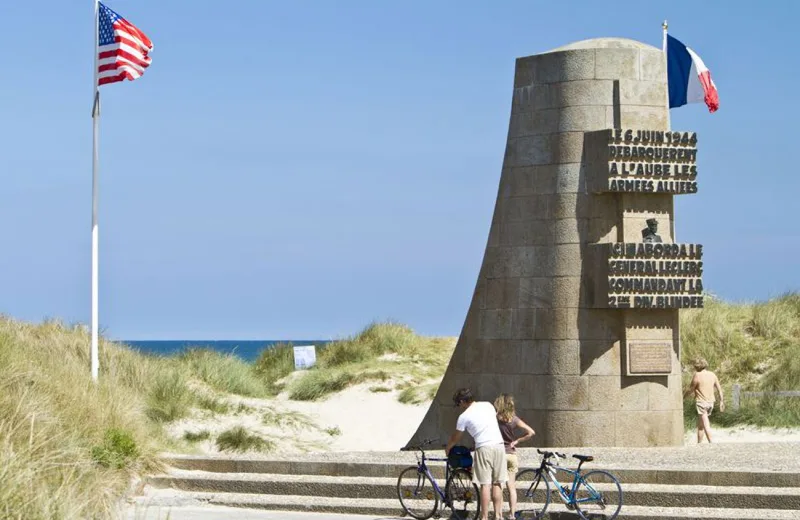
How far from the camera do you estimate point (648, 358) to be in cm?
1923

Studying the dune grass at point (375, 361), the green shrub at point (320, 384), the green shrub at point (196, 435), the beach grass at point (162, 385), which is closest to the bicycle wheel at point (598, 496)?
the beach grass at point (162, 385)

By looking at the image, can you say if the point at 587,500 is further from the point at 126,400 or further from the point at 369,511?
the point at 126,400

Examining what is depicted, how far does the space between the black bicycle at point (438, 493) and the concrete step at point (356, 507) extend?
0.45 meters

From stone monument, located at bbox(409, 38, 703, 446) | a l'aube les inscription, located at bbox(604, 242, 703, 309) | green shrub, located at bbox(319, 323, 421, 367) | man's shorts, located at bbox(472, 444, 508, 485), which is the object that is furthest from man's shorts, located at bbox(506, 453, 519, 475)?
green shrub, located at bbox(319, 323, 421, 367)

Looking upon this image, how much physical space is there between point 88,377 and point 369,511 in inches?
Result: 211

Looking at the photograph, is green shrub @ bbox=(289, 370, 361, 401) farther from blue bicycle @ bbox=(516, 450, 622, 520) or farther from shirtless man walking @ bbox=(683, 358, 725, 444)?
blue bicycle @ bbox=(516, 450, 622, 520)

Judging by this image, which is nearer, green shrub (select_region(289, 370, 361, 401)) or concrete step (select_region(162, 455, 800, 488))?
concrete step (select_region(162, 455, 800, 488))

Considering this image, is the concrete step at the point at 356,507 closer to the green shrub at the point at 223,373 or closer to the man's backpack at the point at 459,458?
the man's backpack at the point at 459,458

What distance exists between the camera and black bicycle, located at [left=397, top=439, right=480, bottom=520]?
48.9 ft

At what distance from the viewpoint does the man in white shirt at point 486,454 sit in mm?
13891

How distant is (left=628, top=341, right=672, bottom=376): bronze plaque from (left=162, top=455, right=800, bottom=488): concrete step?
2405 mm

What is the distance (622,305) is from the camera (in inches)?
744

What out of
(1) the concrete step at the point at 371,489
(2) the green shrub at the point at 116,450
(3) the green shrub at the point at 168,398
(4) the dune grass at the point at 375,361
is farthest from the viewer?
(4) the dune grass at the point at 375,361

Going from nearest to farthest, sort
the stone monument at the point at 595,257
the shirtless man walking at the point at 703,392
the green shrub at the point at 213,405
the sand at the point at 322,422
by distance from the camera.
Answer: the stone monument at the point at 595,257
the shirtless man walking at the point at 703,392
the sand at the point at 322,422
the green shrub at the point at 213,405
